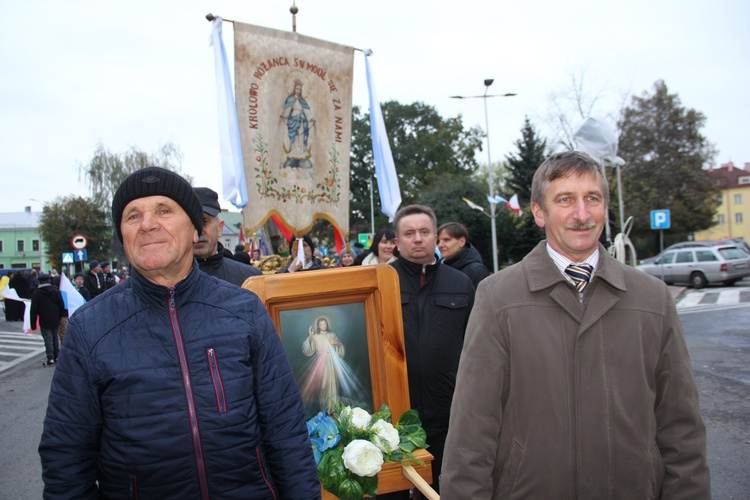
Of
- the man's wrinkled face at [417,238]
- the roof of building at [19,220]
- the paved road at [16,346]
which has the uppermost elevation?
→ the roof of building at [19,220]

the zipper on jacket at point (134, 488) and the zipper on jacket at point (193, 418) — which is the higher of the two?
the zipper on jacket at point (193, 418)

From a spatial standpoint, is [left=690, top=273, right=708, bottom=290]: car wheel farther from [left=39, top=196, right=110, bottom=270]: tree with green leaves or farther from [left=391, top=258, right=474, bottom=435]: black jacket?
[left=39, top=196, right=110, bottom=270]: tree with green leaves

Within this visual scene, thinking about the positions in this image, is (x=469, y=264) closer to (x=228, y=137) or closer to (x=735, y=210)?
(x=228, y=137)

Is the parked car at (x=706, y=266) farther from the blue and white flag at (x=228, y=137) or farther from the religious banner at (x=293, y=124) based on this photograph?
the blue and white flag at (x=228, y=137)

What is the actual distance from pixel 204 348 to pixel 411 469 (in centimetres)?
140

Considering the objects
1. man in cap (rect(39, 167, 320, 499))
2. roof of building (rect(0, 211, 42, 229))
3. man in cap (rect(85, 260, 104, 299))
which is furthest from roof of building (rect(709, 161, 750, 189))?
roof of building (rect(0, 211, 42, 229))

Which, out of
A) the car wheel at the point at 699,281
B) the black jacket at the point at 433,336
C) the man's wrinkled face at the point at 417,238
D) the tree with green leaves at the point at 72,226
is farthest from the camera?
the tree with green leaves at the point at 72,226

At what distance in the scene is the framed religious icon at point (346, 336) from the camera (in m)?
2.95

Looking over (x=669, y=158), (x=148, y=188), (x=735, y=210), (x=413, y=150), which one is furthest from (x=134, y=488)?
(x=735, y=210)

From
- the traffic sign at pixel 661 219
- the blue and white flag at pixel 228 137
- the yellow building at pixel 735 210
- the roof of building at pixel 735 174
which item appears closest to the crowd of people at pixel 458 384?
the blue and white flag at pixel 228 137

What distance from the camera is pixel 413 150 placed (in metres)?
54.9

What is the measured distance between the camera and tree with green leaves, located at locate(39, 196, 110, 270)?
45.3 meters

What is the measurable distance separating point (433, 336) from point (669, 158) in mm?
45513

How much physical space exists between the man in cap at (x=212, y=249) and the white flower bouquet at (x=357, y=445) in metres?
1.16
